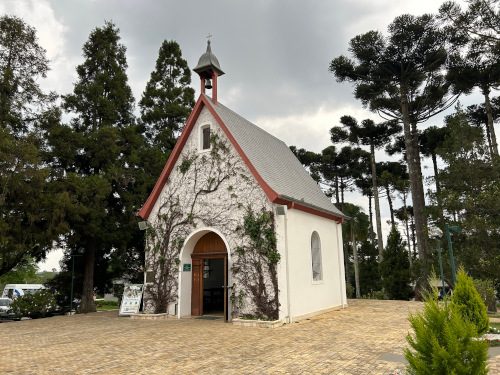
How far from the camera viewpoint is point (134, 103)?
2228cm

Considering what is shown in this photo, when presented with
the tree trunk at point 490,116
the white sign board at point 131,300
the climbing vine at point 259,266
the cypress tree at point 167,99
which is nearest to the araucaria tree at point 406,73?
the tree trunk at point 490,116

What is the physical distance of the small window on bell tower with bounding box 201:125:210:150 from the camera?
15127 millimetres

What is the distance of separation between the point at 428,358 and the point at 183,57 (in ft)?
84.4

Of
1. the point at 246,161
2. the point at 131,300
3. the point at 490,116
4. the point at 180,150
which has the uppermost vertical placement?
the point at 490,116

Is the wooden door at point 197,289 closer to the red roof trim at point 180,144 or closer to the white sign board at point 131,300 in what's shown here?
the white sign board at point 131,300

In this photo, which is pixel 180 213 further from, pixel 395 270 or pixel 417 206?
pixel 395 270

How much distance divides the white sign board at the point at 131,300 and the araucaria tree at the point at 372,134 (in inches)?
878

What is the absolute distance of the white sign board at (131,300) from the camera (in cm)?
1565

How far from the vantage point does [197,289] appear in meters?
14.8

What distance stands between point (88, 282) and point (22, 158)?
7710mm

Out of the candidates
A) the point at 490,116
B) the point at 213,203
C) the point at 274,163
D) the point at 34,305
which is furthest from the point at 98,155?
the point at 490,116

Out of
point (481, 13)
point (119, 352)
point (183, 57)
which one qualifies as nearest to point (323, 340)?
point (119, 352)

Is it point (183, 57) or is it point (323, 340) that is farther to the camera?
point (183, 57)

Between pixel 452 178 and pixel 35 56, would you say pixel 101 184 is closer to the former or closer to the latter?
pixel 35 56
